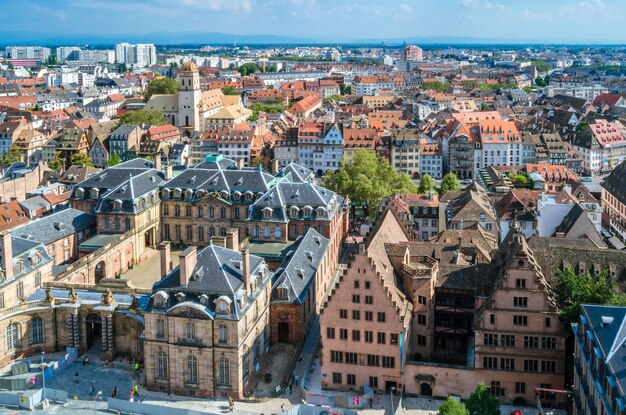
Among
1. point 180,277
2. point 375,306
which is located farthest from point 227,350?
point 375,306

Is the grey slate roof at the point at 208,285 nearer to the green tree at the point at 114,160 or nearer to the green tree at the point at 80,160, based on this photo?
the green tree at the point at 114,160

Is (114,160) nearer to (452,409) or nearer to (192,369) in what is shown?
(192,369)

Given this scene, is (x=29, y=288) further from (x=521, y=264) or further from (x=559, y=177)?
(x=559, y=177)

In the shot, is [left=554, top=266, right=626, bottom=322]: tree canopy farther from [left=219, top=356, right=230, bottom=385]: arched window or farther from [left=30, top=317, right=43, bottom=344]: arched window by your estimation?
[left=30, top=317, right=43, bottom=344]: arched window

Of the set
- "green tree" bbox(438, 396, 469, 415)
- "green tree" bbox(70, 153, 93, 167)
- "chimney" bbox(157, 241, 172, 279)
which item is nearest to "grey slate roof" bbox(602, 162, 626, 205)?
"green tree" bbox(438, 396, 469, 415)

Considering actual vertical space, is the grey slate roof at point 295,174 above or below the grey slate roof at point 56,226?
above

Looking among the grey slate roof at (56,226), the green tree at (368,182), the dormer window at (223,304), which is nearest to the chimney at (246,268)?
the dormer window at (223,304)

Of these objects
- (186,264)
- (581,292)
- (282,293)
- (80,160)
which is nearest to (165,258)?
(186,264)
